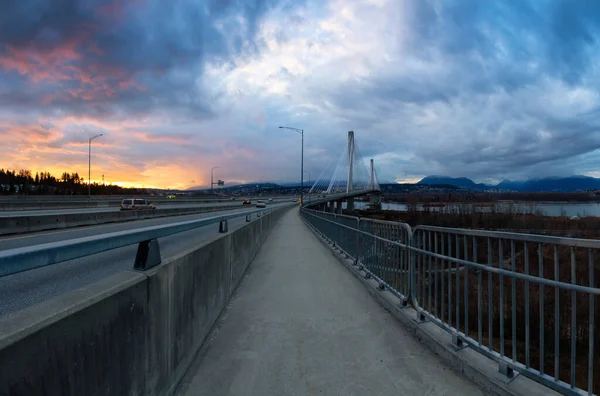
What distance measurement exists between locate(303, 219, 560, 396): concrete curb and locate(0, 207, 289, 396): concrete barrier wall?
2.80 meters

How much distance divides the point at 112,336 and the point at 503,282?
3.61 metres

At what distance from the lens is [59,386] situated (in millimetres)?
1668

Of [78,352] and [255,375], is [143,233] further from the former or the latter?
[255,375]

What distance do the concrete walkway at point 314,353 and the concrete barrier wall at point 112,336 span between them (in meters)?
0.47

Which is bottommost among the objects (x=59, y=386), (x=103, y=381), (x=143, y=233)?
(x=103, y=381)

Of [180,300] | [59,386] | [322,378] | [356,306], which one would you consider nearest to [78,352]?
[59,386]

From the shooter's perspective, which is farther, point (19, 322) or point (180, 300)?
point (180, 300)

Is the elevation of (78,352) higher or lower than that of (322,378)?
higher

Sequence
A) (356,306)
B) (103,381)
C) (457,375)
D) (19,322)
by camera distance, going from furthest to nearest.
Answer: (356,306), (457,375), (103,381), (19,322)

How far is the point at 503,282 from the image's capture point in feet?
11.9

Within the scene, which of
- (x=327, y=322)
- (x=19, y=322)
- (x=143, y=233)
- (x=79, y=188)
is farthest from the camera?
(x=79, y=188)

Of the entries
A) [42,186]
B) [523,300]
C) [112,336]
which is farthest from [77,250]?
[42,186]

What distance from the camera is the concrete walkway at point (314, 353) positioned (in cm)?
336

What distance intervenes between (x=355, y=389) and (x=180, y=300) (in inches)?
74.6
